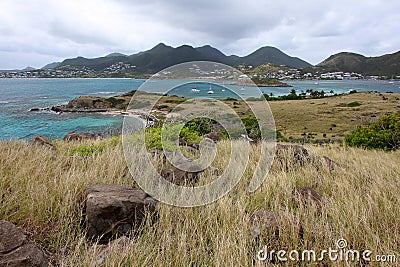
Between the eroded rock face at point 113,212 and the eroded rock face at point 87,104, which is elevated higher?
the eroded rock face at point 113,212

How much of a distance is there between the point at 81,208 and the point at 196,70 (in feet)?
10.7

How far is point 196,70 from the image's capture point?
16.4 feet

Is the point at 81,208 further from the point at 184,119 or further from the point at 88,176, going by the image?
the point at 184,119

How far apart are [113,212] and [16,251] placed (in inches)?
40.2

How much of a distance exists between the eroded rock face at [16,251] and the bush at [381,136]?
39.4 feet

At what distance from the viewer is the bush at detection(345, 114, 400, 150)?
10.2 m

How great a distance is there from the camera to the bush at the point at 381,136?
10.2m

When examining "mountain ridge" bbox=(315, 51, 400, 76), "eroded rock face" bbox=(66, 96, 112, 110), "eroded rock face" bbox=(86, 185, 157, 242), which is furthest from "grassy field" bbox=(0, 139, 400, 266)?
"mountain ridge" bbox=(315, 51, 400, 76)

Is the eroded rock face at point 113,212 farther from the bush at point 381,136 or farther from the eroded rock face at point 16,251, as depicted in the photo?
the bush at point 381,136

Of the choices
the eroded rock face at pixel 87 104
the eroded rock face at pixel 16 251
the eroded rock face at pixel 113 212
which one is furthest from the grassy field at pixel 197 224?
the eroded rock face at pixel 87 104

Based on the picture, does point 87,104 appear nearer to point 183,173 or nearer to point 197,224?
point 183,173

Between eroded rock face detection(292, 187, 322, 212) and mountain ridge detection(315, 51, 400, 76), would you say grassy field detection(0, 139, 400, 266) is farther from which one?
mountain ridge detection(315, 51, 400, 76)

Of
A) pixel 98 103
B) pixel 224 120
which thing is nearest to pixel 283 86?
pixel 98 103

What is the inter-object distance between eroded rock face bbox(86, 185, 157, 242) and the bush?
427 inches
